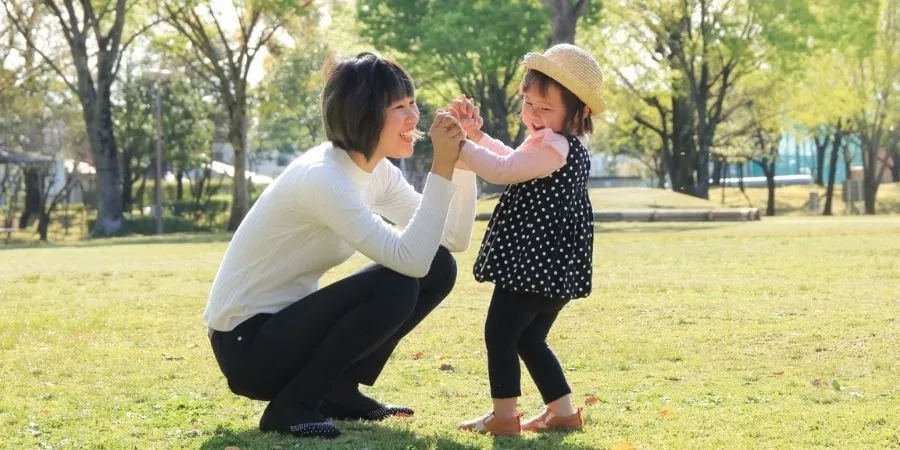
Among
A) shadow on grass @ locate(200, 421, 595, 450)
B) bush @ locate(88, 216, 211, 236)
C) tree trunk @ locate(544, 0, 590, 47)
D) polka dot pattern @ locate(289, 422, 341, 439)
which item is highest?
tree trunk @ locate(544, 0, 590, 47)

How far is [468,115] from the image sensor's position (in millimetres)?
4660

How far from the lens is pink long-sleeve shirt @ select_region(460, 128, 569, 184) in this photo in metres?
4.30

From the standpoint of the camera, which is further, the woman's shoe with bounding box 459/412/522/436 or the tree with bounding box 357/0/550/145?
the tree with bounding box 357/0/550/145

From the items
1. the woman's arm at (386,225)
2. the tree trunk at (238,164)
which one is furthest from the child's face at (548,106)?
the tree trunk at (238,164)

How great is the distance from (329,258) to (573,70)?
1.07 metres

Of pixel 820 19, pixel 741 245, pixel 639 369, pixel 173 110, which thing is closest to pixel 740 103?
pixel 820 19

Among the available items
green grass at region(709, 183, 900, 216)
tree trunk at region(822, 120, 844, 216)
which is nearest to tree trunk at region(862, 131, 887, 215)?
green grass at region(709, 183, 900, 216)

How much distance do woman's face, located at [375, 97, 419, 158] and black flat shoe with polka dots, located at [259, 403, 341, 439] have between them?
3.00 ft

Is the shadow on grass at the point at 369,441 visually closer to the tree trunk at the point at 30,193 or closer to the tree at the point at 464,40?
the tree at the point at 464,40

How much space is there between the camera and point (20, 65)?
132ft

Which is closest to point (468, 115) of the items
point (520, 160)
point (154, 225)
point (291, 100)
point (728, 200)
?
point (520, 160)

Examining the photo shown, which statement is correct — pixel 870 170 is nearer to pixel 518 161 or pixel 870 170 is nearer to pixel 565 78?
pixel 565 78

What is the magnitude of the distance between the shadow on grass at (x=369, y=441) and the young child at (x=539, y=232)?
0.17 meters

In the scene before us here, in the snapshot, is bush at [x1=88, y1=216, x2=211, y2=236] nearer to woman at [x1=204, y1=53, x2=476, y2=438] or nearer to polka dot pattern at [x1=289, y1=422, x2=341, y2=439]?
woman at [x1=204, y1=53, x2=476, y2=438]
